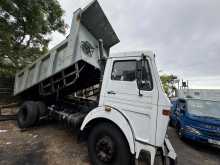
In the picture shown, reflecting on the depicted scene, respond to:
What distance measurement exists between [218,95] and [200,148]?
9.58m

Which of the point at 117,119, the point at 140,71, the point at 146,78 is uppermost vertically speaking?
the point at 140,71

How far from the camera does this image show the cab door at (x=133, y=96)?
2266 millimetres

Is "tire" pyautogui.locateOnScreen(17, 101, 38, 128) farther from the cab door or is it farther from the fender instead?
A: the cab door

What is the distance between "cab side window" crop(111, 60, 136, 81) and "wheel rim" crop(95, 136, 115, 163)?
1.21 metres

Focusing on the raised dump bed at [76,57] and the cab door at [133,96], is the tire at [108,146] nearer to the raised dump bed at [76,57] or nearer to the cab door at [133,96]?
the cab door at [133,96]

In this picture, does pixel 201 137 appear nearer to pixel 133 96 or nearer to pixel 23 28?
pixel 133 96

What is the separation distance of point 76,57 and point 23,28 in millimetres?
7614

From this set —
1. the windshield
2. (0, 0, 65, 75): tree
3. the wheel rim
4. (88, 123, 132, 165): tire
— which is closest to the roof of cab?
(88, 123, 132, 165): tire

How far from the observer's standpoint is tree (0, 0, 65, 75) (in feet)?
24.7

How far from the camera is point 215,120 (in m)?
4.25

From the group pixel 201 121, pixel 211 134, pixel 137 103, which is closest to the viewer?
pixel 137 103

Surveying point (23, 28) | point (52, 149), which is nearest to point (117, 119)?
point (52, 149)

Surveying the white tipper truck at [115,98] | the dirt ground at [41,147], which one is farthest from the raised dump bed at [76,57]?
the dirt ground at [41,147]

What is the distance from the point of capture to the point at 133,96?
2.46 m
